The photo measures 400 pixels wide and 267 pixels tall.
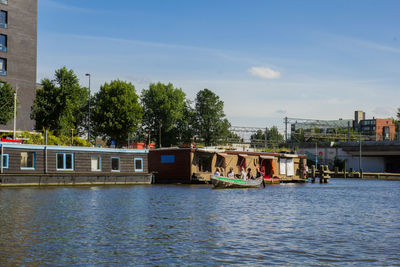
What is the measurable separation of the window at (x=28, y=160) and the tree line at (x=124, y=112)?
38.9 feet

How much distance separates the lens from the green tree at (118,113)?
83.6m

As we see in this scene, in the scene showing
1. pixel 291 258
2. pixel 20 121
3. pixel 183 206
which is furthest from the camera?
pixel 20 121

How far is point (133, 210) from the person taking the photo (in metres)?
31.1

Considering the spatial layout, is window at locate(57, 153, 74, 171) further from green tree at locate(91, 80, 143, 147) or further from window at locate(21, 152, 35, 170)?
green tree at locate(91, 80, 143, 147)

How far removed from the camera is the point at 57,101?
2520 inches

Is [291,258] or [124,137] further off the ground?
[124,137]

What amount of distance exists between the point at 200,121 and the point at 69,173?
54.8 m

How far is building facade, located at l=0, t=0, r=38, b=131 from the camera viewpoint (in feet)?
217

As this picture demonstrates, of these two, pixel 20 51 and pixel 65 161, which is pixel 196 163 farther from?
pixel 20 51

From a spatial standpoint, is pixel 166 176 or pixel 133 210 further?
pixel 166 176

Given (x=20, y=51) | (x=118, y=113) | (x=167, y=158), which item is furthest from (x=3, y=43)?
(x=167, y=158)

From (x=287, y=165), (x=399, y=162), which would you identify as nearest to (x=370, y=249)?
(x=287, y=165)

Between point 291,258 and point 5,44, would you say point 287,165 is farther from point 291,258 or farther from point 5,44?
point 291,258

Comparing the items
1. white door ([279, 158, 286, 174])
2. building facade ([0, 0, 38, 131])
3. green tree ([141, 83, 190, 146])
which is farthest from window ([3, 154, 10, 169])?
green tree ([141, 83, 190, 146])
